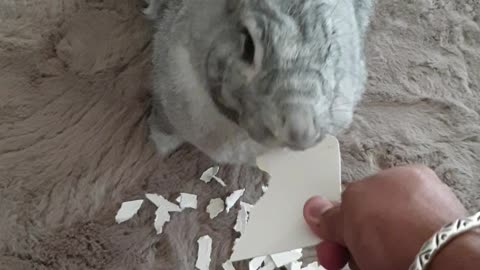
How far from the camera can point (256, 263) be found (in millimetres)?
1356

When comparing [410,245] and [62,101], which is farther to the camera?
[62,101]

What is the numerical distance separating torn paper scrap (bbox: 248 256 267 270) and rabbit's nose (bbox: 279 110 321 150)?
436 mm

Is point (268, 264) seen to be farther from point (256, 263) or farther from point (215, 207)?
point (215, 207)

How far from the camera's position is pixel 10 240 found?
4.41ft

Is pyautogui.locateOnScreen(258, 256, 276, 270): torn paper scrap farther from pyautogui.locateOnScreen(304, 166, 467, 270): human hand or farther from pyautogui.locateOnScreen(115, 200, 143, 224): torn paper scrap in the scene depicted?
pyautogui.locateOnScreen(304, 166, 467, 270): human hand

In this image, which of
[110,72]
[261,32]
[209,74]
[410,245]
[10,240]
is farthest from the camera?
[110,72]

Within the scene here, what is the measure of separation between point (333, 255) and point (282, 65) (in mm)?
268

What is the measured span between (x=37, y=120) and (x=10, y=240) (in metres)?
0.24

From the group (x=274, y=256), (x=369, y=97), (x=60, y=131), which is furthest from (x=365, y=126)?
(x=60, y=131)

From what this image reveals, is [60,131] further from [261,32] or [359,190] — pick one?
[359,190]

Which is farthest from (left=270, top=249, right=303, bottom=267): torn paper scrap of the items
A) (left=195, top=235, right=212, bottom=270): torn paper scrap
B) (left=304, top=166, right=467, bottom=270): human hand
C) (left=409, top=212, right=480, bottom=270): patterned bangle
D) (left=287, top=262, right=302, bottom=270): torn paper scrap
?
(left=409, top=212, right=480, bottom=270): patterned bangle

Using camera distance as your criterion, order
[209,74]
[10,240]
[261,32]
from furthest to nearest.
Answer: [10,240], [209,74], [261,32]

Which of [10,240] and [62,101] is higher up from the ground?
[62,101]

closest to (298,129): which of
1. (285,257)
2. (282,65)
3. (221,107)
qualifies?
(282,65)
